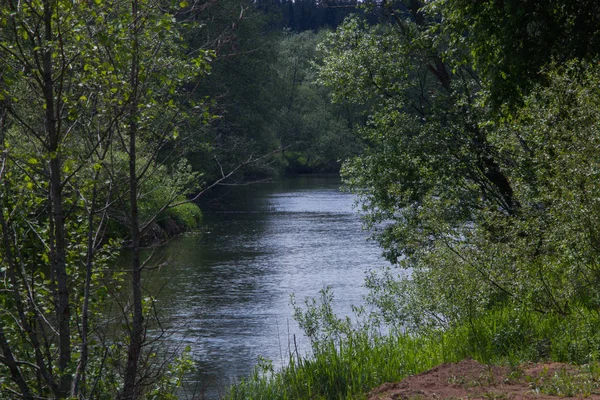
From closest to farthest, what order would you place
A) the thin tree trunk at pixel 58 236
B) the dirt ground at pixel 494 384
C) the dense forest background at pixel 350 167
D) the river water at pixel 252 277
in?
the thin tree trunk at pixel 58 236 → the dense forest background at pixel 350 167 → the dirt ground at pixel 494 384 → the river water at pixel 252 277

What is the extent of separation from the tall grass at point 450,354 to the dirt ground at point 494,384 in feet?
1.70

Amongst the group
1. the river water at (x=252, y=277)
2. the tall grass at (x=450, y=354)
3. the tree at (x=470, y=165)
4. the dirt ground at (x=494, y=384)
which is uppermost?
the tree at (x=470, y=165)

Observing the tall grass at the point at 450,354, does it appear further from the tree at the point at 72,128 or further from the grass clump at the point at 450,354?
the tree at the point at 72,128

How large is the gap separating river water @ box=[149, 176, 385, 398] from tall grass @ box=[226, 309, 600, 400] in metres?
1.64

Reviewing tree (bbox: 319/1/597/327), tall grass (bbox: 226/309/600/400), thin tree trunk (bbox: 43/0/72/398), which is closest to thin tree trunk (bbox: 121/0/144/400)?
thin tree trunk (bbox: 43/0/72/398)

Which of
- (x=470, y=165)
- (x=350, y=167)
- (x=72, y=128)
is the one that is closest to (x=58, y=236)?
(x=72, y=128)

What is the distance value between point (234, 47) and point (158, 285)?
49.1ft

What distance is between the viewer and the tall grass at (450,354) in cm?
794

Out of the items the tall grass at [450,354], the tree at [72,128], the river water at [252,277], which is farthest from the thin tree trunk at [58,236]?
the tall grass at [450,354]

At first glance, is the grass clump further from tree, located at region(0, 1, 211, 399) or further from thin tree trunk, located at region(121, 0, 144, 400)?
tree, located at region(0, 1, 211, 399)

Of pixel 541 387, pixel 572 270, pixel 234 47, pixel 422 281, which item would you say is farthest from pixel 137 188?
pixel 422 281

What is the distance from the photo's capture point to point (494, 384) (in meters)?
6.77

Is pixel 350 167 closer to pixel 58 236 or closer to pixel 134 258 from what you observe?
pixel 134 258

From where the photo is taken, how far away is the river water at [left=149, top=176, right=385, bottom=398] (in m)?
15.0
